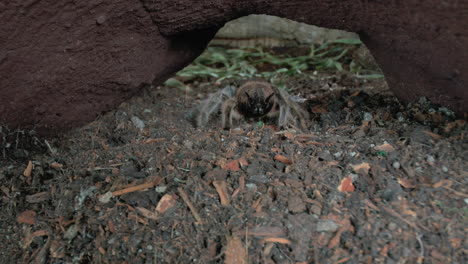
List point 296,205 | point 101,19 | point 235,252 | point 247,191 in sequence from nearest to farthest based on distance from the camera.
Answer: point 235,252 → point 296,205 → point 247,191 → point 101,19

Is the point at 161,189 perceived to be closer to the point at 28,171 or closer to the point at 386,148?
the point at 28,171

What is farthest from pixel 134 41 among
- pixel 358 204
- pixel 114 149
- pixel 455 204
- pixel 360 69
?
pixel 360 69

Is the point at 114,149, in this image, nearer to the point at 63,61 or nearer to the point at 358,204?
the point at 63,61

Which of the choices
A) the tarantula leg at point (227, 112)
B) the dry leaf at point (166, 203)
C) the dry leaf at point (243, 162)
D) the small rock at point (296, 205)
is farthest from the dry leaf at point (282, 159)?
the tarantula leg at point (227, 112)

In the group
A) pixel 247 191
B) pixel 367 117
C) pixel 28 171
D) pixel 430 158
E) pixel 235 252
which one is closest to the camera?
pixel 235 252

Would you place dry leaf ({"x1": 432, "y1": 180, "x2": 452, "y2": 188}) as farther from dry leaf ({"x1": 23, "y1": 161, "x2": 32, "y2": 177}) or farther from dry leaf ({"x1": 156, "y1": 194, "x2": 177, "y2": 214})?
dry leaf ({"x1": 23, "y1": 161, "x2": 32, "y2": 177})

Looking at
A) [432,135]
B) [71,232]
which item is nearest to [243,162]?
[71,232]

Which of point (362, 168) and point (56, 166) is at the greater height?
point (362, 168)

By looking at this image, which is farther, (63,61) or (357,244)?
(63,61)
